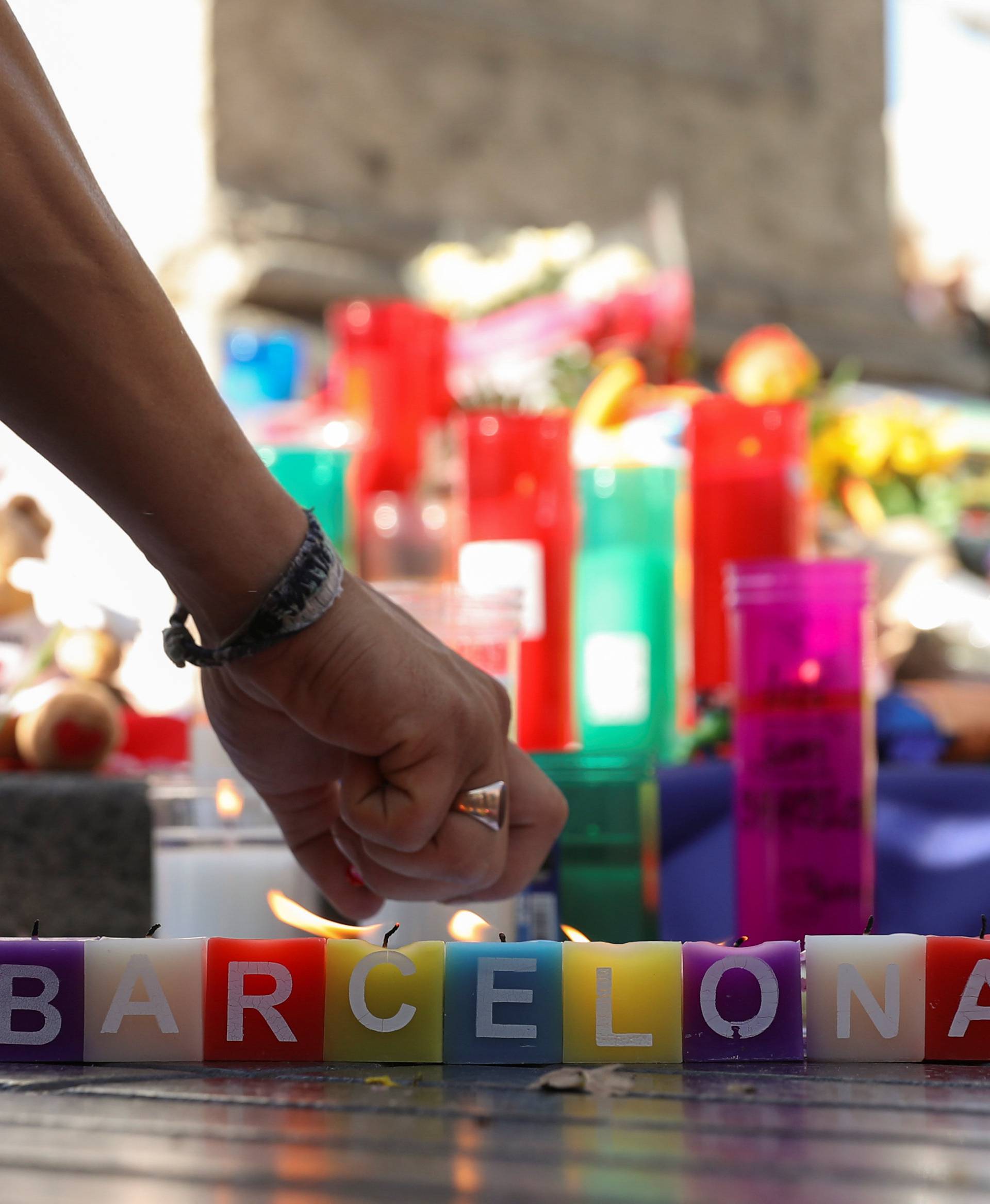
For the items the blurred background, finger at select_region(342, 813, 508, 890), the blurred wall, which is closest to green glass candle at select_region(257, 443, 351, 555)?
the blurred background

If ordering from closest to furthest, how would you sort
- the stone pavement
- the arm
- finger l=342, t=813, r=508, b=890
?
1. the stone pavement
2. the arm
3. finger l=342, t=813, r=508, b=890

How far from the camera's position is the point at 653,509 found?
1.14 m

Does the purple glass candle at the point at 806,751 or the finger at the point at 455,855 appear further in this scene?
the purple glass candle at the point at 806,751

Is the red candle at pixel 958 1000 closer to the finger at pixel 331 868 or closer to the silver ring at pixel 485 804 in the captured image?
the silver ring at pixel 485 804

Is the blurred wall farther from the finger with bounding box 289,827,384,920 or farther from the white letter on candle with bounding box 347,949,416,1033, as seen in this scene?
the white letter on candle with bounding box 347,949,416,1033

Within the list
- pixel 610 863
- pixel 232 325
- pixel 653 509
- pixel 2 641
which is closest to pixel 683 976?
pixel 610 863

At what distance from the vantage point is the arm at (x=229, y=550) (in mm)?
498

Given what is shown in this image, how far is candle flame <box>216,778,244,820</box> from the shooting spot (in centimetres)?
82

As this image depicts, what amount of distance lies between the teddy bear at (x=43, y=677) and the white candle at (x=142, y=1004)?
570 millimetres

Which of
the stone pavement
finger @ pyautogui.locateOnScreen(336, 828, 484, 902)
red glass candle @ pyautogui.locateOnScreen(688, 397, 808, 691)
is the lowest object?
the stone pavement

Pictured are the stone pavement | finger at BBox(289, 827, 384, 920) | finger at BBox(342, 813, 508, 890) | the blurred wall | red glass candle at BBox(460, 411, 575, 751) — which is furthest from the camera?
the blurred wall

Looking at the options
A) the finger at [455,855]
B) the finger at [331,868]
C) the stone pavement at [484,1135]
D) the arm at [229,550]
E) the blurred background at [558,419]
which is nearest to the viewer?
the stone pavement at [484,1135]

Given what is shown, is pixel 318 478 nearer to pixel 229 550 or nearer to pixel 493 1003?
pixel 229 550

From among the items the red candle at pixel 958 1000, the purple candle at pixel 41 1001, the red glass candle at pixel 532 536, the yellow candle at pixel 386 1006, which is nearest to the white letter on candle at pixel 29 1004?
the purple candle at pixel 41 1001
